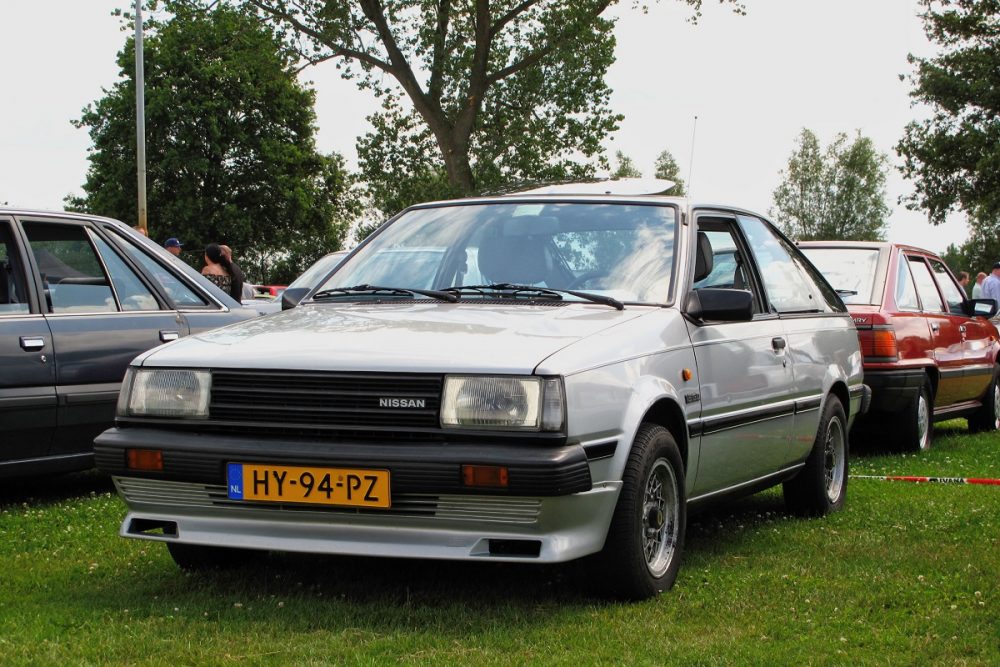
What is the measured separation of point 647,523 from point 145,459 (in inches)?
71.8

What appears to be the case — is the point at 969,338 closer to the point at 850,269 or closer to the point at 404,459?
the point at 850,269

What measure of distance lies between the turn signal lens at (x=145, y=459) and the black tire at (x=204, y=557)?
1.79 ft

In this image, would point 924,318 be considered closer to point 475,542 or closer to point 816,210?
point 475,542

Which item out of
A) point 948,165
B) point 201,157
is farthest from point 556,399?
point 201,157

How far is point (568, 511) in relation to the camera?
448 cm

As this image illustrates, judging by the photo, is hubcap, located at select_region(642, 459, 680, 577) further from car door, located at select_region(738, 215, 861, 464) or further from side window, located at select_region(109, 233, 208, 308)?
side window, located at select_region(109, 233, 208, 308)

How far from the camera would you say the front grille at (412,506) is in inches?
175

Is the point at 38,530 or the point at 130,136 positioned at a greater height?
the point at 130,136

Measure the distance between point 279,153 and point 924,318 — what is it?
41348mm

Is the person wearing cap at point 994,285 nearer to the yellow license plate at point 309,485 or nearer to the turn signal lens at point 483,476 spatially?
the turn signal lens at point 483,476

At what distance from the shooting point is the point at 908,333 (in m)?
10.3

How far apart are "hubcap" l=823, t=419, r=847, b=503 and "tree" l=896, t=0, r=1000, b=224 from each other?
2932cm

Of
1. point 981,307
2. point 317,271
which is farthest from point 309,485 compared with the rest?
point 317,271

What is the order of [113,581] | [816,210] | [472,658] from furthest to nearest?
1. [816,210]
2. [113,581]
3. [472,658]
